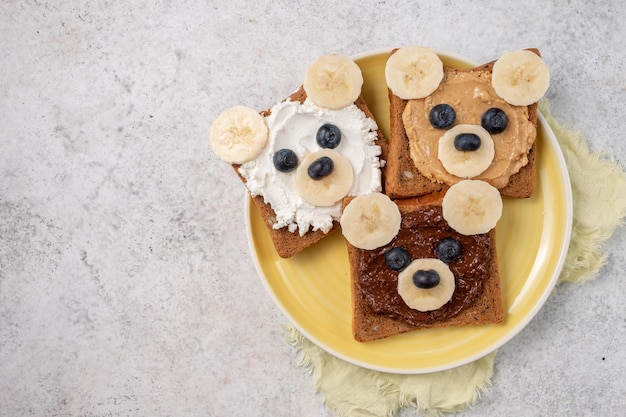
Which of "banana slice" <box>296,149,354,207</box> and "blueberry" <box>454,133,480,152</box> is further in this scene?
"banana slice" <box>296,149,354,207</box>

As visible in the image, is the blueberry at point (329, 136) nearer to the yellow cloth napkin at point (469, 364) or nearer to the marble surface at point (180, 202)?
the marble surface at point (180, 202)

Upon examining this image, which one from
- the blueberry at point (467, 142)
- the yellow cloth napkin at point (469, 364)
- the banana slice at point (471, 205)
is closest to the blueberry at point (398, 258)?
the banana slice at point (471, 205)

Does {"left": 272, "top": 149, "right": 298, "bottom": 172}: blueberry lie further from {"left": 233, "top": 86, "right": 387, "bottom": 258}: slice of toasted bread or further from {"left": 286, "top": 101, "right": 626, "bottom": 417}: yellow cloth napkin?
{"left": 286, "top": 101, "right": 626, "bottom": 417}: yellow cloth napkin

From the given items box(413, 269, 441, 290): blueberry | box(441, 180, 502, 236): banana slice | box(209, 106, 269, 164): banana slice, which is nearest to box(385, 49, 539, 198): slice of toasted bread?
box(441, 180, 502, 236): banana slice

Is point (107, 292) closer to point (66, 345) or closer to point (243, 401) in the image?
point (66, 345)

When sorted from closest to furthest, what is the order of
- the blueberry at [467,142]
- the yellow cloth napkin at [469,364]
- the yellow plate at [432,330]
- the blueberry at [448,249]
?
the blueberry at [467,142]
the blueberry at [448,249]
the yellow plate at [432,330]
the yellow cloth napkin at [469,364]

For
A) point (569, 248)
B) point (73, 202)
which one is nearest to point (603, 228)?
point (569, 248)
